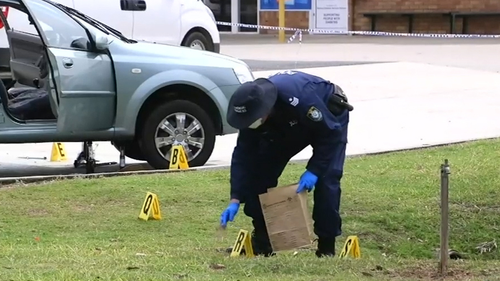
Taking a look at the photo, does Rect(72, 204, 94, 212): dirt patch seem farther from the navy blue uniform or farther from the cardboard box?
the cardboard box

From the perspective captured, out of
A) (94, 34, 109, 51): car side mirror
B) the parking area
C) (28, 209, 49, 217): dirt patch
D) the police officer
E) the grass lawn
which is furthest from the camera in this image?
the parking area

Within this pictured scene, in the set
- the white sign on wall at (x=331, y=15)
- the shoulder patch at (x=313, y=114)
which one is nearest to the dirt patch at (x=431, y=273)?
the shoulder patch at (x=313, y=114)

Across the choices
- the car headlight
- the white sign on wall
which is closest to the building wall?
the white sign on wall

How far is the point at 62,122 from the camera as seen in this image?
8797mm

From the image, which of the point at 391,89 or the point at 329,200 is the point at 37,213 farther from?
the point at 391,89

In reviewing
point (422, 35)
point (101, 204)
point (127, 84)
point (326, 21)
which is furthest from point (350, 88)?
point (326, 21)

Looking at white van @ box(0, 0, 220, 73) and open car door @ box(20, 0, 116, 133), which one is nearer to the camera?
open car door @ box(20, 0, 116, 133)

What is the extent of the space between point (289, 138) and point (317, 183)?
0.31 metres

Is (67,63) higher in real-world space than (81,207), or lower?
higher

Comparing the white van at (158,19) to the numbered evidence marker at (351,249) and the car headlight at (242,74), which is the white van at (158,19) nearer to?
the car headlight at (242,74)

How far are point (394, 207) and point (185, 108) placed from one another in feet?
8.00

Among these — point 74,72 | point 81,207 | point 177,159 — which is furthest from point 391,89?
point 81,207

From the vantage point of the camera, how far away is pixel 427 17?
28.6 m

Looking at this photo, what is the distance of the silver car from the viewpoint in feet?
29.0
